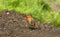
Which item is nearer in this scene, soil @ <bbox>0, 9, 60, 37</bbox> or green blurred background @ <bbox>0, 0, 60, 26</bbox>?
soil @ <bbox>0, 9, 60, 37</bbox>

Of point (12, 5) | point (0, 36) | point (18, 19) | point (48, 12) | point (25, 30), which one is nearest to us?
point (0, 36)

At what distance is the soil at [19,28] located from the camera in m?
5.38

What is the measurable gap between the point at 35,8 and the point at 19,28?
2.04 metres

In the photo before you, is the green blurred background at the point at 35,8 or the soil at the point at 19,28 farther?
the green blurred background at the point at 35,8

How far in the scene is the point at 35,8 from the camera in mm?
7672

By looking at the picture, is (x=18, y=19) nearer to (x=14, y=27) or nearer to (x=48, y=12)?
(x=14, y=27)

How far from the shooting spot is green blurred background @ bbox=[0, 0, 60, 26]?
722 cm

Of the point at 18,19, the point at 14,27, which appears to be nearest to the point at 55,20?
the point at 18,19

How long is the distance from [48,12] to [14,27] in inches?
118

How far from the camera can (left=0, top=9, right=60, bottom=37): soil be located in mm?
5379

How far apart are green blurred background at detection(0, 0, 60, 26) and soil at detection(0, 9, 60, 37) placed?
0.56 meters

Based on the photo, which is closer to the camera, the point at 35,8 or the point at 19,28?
the point at 19,28

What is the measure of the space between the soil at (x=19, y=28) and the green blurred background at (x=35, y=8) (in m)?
0.56

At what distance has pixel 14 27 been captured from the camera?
5.76 meters
